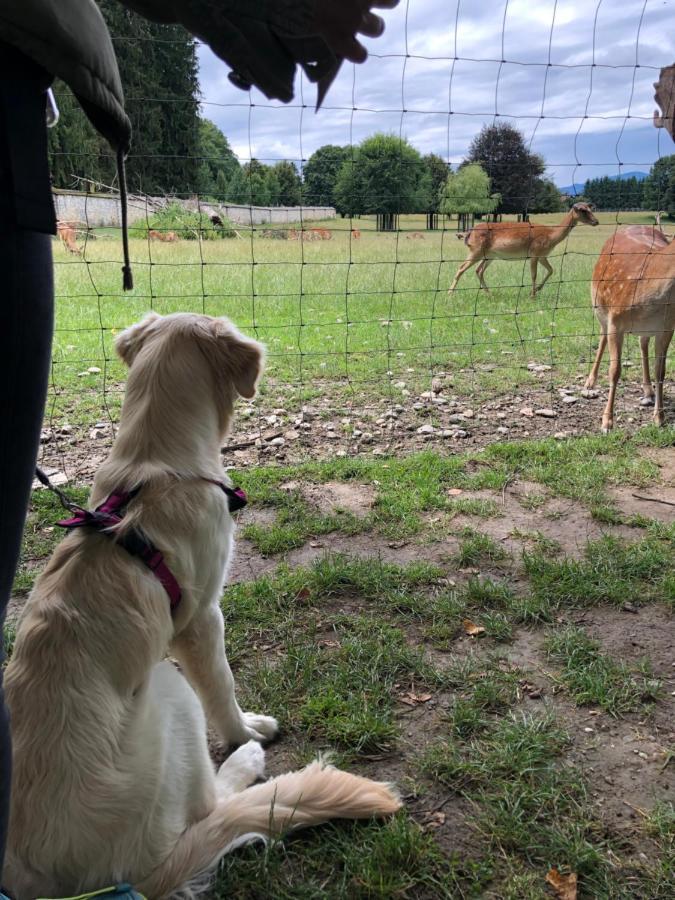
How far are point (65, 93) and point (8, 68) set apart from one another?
400cm

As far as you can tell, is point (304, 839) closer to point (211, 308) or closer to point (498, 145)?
point (498, 145)

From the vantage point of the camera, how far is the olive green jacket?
107 cm

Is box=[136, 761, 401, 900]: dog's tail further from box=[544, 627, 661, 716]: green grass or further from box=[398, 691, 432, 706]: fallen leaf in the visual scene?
box=[544, 627, 661, 716]: green grass

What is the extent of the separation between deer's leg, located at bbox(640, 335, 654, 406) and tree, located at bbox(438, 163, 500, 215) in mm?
2157

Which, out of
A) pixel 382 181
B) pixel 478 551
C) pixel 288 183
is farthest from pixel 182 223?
pixel 478 551

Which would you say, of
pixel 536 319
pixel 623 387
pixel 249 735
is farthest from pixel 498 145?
pixel 249 735

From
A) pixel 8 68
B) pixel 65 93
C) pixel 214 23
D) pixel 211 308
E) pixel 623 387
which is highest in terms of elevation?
pixel 65 93

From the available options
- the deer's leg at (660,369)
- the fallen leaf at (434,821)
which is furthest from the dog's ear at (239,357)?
the deer's leg at (660,369)

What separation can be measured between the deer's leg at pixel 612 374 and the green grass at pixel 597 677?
291cm

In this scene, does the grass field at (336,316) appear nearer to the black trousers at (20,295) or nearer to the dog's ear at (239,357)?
the dog's ear at (239,357)

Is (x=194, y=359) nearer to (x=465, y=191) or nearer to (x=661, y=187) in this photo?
(x=465, y=191)

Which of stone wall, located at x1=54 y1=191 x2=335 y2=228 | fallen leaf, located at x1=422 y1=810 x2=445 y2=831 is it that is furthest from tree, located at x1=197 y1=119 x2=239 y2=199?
fallen leaf, located at x1=422 y1=810 x2=445 y2=831

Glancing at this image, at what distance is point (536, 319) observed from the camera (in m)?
9.39

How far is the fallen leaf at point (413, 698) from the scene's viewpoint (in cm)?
248
